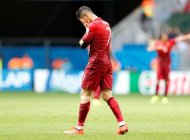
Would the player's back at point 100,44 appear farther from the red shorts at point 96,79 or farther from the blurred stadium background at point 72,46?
the blurred stadium background at point 72,46

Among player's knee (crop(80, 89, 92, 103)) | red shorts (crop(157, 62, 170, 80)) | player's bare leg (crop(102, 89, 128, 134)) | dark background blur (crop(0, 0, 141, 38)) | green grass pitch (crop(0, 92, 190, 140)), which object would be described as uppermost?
dark background blur (crop(0, 0, 141, 38))

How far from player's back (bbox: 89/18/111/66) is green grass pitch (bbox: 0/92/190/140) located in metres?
1.42

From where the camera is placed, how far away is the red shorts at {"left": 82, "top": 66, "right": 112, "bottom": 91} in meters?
14.5

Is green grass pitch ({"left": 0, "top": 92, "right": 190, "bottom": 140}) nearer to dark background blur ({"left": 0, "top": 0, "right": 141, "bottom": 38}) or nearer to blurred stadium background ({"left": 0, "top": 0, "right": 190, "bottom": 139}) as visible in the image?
blurred stadium background ({"left": 0, "top": 0, "right": 190, "bottom": 139})

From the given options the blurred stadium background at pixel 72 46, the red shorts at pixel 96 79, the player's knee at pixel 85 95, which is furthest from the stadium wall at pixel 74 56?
the player's knee at pixel 85 95

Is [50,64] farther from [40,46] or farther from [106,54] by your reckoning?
[106,54]

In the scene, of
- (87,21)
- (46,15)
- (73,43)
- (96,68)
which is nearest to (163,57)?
(73,43)

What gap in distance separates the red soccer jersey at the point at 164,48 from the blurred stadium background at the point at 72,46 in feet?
5.57

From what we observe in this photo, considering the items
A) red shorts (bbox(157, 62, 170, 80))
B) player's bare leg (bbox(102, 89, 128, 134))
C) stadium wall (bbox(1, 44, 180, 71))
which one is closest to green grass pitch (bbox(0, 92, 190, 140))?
player's bare leg (bbox(102, 89, 128, 134))

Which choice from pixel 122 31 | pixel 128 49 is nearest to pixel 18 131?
pixel 128 49

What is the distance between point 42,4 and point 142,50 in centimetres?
821

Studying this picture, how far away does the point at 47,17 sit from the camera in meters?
41.9

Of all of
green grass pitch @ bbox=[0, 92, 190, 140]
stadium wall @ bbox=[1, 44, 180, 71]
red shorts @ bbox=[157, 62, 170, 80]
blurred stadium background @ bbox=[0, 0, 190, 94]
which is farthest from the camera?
stadium wall @ bbox=[1, 44, 180, 71]

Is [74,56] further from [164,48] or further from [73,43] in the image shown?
[164,48]
